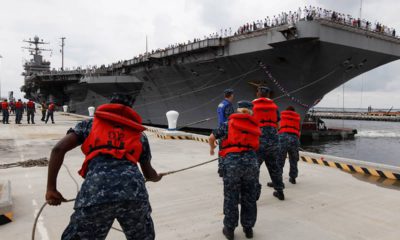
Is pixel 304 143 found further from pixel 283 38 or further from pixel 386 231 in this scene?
pixel 386 231

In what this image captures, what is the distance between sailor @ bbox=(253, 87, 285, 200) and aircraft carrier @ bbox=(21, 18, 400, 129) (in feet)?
17.7

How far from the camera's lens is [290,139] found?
5547 mm

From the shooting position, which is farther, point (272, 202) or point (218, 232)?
point (272, 202)

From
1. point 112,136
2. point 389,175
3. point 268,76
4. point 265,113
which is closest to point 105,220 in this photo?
point 112,136

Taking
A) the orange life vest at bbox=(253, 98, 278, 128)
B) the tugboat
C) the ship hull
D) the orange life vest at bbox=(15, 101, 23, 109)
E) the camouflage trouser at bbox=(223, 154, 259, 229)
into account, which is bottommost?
the tugboat

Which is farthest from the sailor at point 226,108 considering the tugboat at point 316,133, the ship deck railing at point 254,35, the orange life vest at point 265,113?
the tugboat at point 316,133

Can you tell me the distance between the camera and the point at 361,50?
14.7m

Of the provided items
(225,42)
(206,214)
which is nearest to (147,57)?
(225,42)

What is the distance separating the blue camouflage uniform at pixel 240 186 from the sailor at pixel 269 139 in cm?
120

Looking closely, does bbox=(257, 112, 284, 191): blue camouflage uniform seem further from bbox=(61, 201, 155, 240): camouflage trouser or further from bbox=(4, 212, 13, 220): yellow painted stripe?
bbox=(4, 212, 13, 220): yellow painted stripe

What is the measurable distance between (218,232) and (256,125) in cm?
132

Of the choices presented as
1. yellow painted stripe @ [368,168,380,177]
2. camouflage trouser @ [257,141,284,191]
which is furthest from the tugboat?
camouflage trouser @ [257,141,284,191]

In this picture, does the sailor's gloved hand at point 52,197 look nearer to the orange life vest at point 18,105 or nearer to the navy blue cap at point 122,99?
the navy blue cap at point 122,99

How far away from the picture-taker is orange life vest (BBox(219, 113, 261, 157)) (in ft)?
11.2
